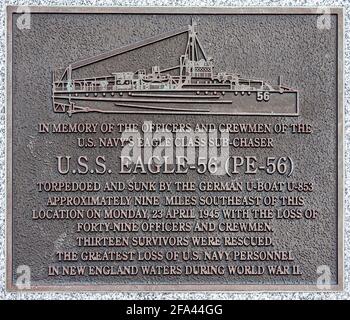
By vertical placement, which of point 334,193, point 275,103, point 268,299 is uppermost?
point 275,103

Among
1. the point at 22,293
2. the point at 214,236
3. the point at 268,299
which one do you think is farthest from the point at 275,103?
the point at 22,293

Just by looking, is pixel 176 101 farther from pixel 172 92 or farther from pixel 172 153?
pixel 172 153

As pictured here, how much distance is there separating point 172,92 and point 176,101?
0.24 feet

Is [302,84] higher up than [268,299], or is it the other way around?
[302,84]

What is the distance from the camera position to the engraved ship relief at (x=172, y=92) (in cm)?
505

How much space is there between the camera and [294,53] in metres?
5.09

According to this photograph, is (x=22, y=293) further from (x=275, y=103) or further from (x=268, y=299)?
(x=275, y=103)

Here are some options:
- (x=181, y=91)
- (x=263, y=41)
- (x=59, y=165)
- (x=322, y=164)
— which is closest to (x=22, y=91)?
(x=59, y=165)

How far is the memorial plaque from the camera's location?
502cm

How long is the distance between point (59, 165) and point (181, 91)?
3.40 feet

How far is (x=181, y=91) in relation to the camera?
5074mm

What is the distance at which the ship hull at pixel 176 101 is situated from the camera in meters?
5.05

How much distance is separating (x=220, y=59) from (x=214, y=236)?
4.24 ft

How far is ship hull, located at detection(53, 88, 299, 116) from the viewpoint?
5.05 metres
